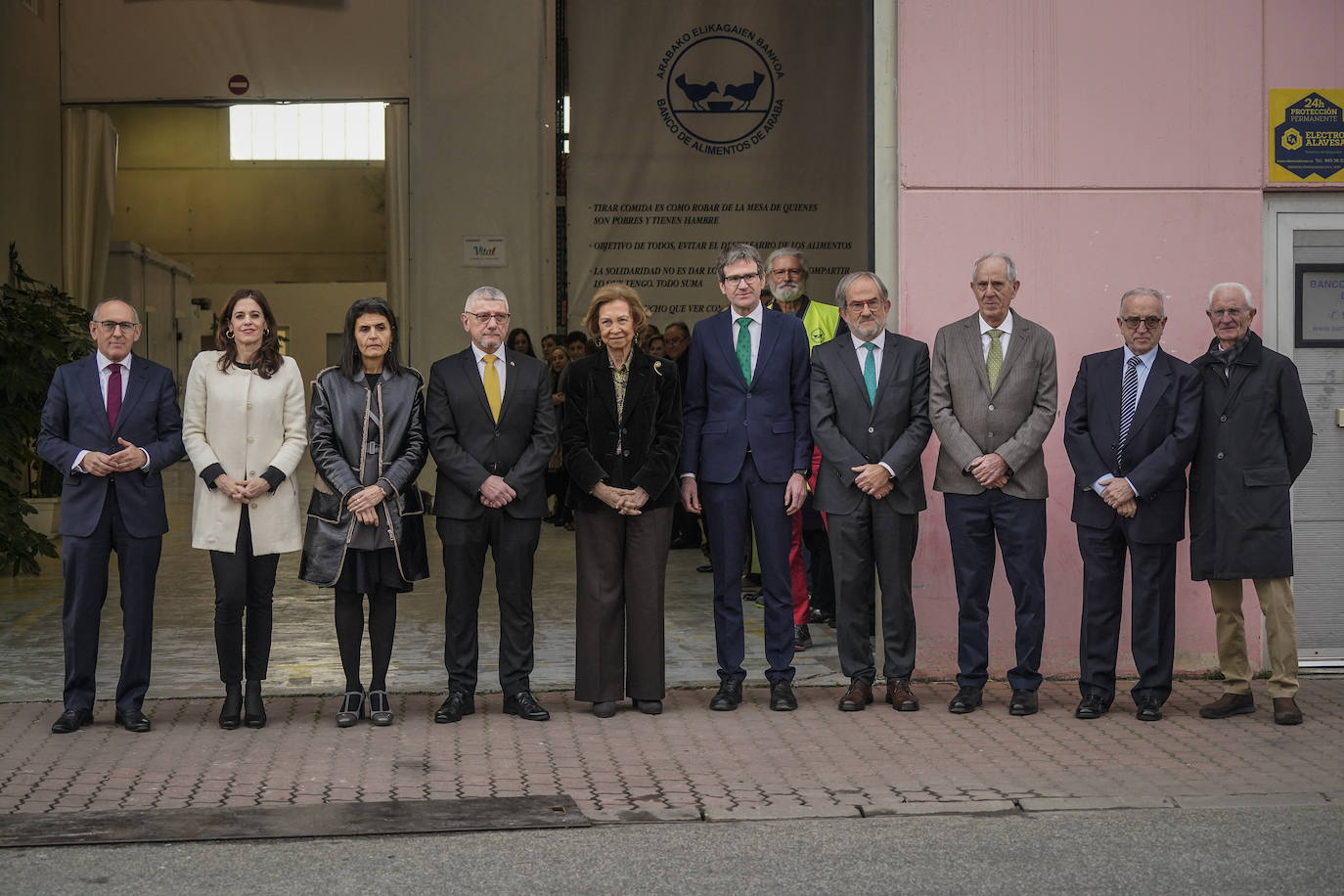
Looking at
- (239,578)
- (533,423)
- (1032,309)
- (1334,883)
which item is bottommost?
(1334,883)

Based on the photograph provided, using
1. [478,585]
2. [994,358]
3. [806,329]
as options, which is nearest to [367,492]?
[478,585]

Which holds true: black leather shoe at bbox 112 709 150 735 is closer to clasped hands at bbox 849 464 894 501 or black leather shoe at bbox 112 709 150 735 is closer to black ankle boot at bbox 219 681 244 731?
black ankle boot at bbox 219 681 244 731

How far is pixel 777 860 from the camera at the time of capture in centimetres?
442

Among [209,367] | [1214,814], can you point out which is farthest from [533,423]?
[1214,814]

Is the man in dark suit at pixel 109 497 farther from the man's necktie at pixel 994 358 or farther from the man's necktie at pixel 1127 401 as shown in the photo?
the man's necktie at pixel 1127 401

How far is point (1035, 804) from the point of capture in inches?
198

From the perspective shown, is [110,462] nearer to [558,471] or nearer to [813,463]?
[813,463]

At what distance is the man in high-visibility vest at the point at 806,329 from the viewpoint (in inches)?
307

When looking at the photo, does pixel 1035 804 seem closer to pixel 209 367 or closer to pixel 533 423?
pixel 533 423

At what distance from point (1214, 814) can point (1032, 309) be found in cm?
301

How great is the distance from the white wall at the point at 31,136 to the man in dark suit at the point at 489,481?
8764 mm

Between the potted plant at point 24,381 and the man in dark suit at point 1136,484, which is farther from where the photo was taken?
the potted plant at point 24,381

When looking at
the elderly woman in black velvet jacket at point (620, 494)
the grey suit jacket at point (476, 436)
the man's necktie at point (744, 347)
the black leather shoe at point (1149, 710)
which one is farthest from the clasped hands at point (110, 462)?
the black leather shoe at point (1149, 710)

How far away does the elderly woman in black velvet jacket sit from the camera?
6523 mm
